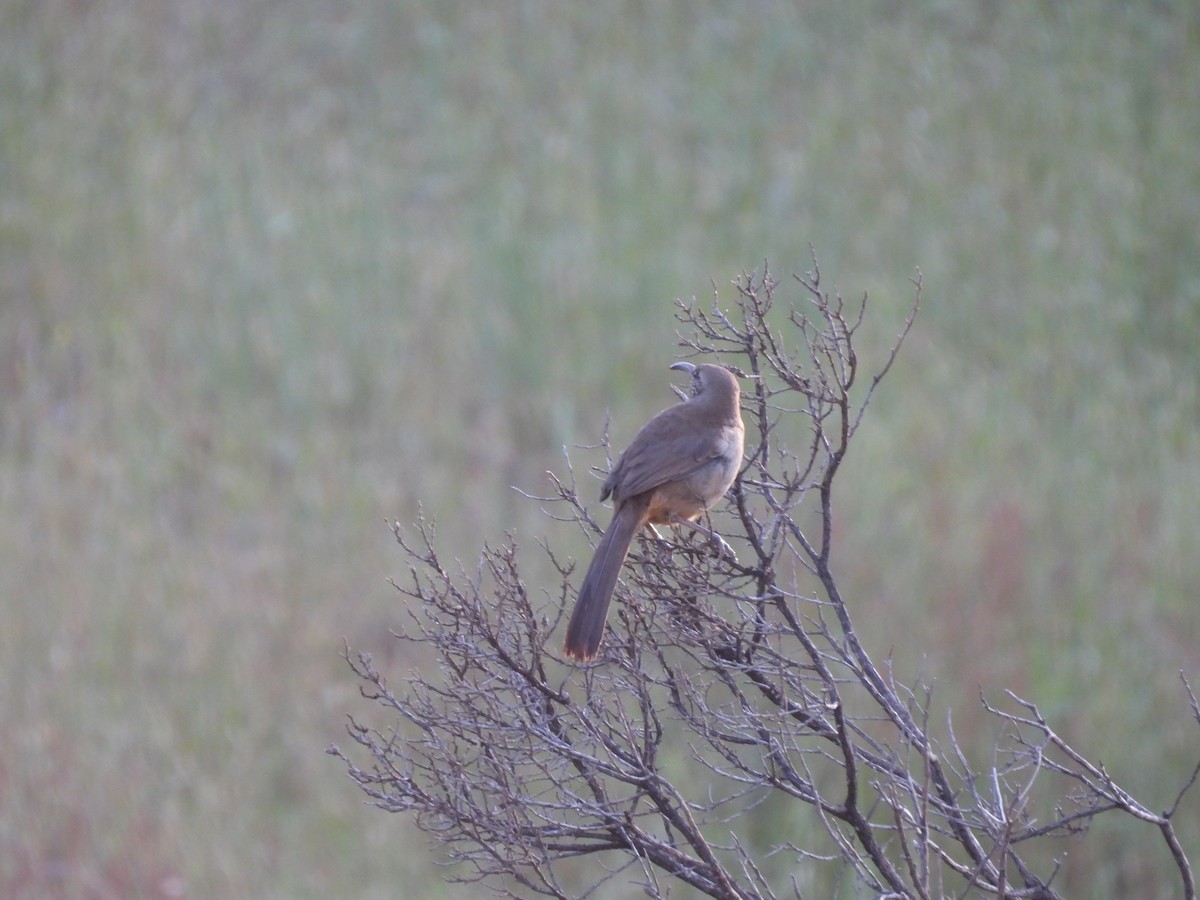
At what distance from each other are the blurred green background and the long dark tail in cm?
432

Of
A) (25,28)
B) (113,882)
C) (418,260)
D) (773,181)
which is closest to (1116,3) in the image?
(773,181)

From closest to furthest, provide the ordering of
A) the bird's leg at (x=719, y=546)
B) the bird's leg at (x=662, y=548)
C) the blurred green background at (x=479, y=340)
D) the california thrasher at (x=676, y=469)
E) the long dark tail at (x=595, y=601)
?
the bird's leg at (x=662, y=548) < the bird's leg at (x=719, y=546) < the long dark tail at (x=595, y=601) < the california thrasher at (x=676, y=469) < the blurred green background at (x=479, y=340)

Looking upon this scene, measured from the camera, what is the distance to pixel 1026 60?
51.6 feet

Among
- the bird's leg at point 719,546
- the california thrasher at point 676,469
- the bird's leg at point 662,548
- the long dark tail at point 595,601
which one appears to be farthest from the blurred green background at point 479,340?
the bird's leg at point 662,548

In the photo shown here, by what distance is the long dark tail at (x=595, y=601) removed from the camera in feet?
13.8

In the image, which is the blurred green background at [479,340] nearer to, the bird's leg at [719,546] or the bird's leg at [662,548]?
the bird's leg at [719,546]

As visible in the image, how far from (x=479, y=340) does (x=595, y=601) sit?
28.3ft

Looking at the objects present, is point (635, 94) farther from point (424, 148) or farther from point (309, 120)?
point (309, 120)

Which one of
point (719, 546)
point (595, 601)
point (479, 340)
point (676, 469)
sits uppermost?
point (479, 340)

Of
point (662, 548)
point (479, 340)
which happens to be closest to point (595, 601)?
point (662, 548)

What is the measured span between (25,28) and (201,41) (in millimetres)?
1826

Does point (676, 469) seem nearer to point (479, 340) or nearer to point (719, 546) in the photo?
point (719, 546)

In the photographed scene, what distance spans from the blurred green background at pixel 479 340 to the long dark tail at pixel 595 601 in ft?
14.2

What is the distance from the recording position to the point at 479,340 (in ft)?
41.6
